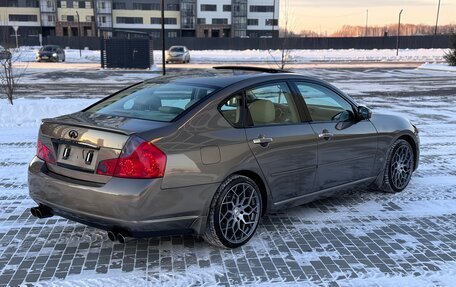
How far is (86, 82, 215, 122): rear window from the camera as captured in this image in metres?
4.16

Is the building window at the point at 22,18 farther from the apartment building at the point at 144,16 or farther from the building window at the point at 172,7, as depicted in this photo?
the building window at the point at 172,7

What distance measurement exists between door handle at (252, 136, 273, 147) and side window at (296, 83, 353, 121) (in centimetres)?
77

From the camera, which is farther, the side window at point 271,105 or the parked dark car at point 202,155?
the side window at point 271,105

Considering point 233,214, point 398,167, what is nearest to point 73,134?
point 233,214

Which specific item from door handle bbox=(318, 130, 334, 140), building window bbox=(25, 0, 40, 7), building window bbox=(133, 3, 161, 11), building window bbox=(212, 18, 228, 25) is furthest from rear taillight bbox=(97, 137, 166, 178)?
building window bbox=(25, 0, 40, 7)

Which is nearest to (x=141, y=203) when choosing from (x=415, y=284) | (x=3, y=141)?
(x=415, y=284)

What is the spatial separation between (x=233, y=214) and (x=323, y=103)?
1801 millimetres

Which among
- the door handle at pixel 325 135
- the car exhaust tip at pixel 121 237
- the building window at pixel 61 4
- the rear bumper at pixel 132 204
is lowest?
the car exhaust tip at pixel 121 237

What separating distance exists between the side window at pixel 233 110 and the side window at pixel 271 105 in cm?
11

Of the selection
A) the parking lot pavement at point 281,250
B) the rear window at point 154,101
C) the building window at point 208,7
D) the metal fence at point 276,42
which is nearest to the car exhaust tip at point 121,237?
the parking lot pavement at point 281,250

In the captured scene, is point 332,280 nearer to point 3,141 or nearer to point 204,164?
point 204,164

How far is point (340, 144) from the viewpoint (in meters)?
4.98

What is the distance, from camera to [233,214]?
4.20 meters

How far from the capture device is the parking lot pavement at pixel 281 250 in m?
3.68
